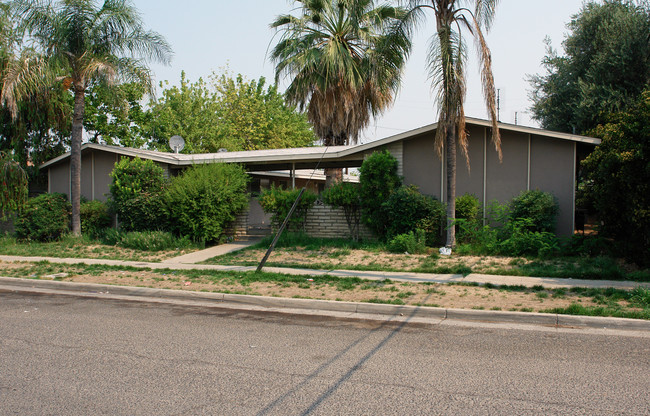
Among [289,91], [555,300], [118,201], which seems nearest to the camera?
[555,300]

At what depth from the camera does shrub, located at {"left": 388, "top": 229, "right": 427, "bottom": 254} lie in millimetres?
13383

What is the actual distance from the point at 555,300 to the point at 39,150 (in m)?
23.2

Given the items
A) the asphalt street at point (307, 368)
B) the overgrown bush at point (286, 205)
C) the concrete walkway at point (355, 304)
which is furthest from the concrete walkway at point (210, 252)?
the asphalt street at point (307, 368)

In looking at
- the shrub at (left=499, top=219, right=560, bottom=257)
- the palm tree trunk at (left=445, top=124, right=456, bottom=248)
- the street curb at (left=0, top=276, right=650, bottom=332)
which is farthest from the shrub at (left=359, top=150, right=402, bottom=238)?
the street curb at (left=0, top=276, right=650, bottom=332)

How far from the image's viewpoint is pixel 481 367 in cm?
529

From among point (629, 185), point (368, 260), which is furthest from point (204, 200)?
point (629, 185)

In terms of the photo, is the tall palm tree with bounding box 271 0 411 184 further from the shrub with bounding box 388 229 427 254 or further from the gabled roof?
the shrub with bounding box 388 229 427 254

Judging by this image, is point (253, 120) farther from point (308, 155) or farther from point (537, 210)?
point (537, 210)

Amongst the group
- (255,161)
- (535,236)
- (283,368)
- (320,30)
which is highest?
(320,30)

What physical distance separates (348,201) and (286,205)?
83.0 inches

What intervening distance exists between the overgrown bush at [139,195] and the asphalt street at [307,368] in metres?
9.39

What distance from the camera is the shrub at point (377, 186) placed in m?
14.7

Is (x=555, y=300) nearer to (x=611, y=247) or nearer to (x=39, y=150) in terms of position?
(x=611, y=247)

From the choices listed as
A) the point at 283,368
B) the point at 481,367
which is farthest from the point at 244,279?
the point at 481,367
